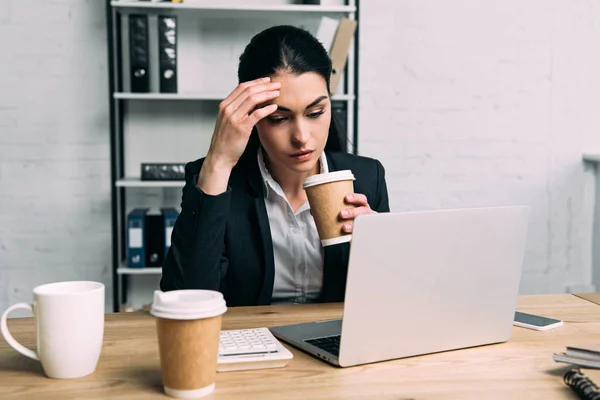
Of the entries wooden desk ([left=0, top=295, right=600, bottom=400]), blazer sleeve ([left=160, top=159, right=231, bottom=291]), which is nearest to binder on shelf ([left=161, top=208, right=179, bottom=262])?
blazer sleeve ([left=160, top=159, right=231, bottom=291])

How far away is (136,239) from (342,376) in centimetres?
199

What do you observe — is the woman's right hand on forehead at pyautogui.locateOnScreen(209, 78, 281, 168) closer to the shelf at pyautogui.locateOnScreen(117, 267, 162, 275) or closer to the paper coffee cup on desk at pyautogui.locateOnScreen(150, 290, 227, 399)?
the paper coffee cup on desk at pyautogui.locateOnScreen(150, 290, 227, 399)

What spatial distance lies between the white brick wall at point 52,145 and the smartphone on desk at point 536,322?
7.30 ft

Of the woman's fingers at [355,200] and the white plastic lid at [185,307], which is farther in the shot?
the woman's fingers at [355,200]

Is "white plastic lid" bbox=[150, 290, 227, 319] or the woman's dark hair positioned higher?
the woman's dark hair

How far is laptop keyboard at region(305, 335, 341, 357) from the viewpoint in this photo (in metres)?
0.96

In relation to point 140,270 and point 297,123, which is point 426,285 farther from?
point 140,270

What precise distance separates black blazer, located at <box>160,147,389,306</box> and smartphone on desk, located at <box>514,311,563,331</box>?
1.46ft

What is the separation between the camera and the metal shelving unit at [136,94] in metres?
2.68

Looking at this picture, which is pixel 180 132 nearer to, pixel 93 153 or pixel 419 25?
pixel 93 153

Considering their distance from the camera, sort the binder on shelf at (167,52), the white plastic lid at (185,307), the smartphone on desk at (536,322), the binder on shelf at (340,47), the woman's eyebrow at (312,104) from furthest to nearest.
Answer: the binder on shelf at (340,47) < the binder on shelf at (167,52) < the woman's eyebrow at (312,104) < the smartphone on desk at (536,322) < the white plastic lid at (185,307)

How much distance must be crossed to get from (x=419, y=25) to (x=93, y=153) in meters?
1.68

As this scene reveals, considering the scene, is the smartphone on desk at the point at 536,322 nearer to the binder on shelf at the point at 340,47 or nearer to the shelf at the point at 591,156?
the binder on shelf at the point at 340,47

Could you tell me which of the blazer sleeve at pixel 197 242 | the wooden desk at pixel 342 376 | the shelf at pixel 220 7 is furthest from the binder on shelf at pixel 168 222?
the wooden desk at pixel 342 376
